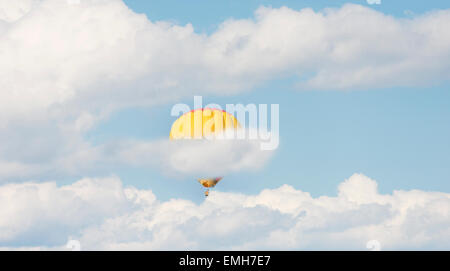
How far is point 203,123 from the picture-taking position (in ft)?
465

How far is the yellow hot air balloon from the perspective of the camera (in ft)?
465

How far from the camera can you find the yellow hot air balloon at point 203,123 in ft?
465
